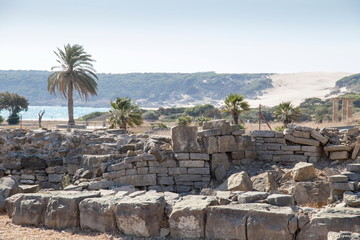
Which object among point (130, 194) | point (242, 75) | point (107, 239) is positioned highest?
point (242, 75)

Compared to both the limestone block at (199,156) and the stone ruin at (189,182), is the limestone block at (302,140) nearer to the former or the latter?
the stone ruin at (189,182)

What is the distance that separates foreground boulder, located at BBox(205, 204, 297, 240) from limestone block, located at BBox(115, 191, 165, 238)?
2.76ft

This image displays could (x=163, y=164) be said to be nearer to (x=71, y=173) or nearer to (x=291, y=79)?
(x=71, y=173)

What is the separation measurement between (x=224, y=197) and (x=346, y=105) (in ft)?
74.6

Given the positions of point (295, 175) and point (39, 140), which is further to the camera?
point (39, 140)

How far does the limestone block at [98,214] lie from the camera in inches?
280

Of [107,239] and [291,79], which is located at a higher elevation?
[291,79]

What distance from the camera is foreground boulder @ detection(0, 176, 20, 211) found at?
8402 millimetres

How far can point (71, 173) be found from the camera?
12.6m

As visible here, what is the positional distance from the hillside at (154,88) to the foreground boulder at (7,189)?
115059 mm

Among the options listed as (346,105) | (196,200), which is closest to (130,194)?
(196,200)

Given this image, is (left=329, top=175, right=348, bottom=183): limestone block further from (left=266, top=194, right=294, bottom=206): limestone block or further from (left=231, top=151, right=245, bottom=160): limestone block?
(left=231, top=151, right=245, bottom=160): limestone block

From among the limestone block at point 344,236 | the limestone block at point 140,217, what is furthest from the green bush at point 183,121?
the limestone block at point 344,236

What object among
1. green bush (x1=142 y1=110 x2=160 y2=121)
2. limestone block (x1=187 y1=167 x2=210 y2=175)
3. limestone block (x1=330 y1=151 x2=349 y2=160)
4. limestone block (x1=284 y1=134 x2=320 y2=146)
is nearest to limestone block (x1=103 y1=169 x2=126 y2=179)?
limestone block (x1=187 y1=167 x2=210 y2=175)
